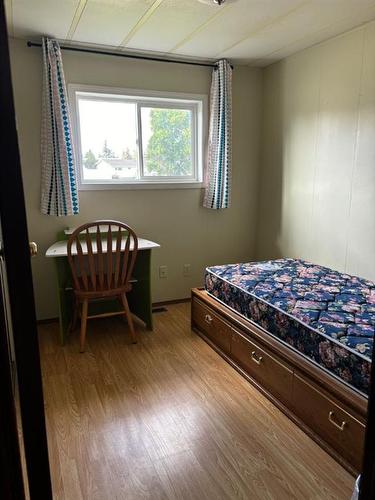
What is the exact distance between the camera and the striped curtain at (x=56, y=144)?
2.81m

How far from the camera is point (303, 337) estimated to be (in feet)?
6.17

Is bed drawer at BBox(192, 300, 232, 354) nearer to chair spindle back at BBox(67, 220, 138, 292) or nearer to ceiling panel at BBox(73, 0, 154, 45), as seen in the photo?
chair spindle back at BBox(67, 220, 138, 292)

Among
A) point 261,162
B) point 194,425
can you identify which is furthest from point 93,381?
point 261,162

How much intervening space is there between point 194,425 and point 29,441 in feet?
4.16

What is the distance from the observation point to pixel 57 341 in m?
2.85

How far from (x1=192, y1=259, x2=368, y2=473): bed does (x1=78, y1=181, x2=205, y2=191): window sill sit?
1066 millimetres

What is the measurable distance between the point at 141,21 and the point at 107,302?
219 centimetres

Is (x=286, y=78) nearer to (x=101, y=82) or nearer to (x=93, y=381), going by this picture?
(x=101, y=82)

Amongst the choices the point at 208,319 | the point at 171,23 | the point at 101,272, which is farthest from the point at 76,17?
the point at 208,319

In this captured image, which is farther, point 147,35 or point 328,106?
point 328,106

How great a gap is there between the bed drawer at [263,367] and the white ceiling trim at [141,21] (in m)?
2.15

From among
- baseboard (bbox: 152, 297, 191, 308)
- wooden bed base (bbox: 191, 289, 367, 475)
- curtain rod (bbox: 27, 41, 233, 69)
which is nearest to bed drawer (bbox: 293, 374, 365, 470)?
wooden bed base (bbox: 191, 289, 367, 475)

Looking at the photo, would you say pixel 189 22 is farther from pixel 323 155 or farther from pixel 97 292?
pixel 97 292

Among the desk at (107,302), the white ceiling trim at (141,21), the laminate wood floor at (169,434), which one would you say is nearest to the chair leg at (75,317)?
the desk at (107,302)
